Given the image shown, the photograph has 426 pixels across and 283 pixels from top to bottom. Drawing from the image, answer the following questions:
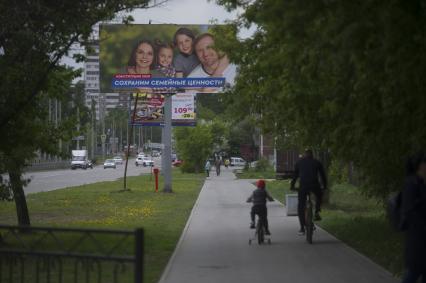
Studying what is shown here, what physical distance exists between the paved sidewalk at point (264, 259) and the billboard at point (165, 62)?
1527cm

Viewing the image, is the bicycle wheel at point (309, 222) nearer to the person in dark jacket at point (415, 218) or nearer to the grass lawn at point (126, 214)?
the grass lawn at point (126, 214)

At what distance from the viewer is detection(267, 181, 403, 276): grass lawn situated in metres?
13.6

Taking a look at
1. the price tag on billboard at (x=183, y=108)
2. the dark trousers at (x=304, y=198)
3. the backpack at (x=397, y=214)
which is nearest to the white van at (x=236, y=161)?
the price tag on billboard at (x=183, y=108)

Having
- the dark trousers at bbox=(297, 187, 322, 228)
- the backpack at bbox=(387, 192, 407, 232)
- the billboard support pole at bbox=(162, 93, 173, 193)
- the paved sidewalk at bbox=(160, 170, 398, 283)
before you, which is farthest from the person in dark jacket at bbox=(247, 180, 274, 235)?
the billboard support pole at bbox=(162, 93, 173, 193)

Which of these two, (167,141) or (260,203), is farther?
(167,141)

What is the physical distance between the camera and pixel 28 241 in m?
9.96

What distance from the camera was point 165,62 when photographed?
116 ft

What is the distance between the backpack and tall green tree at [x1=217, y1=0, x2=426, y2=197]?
141 centimetres

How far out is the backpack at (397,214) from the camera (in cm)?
802

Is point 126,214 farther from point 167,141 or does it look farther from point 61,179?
point 61,179

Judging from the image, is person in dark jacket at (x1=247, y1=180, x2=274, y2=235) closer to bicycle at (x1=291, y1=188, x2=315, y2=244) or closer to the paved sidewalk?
the paved sidewalk

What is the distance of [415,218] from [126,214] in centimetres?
1650

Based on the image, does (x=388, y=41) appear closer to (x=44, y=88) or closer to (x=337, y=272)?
(x=337, y=272)

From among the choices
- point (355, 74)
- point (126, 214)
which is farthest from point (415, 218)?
point (126, 214)
